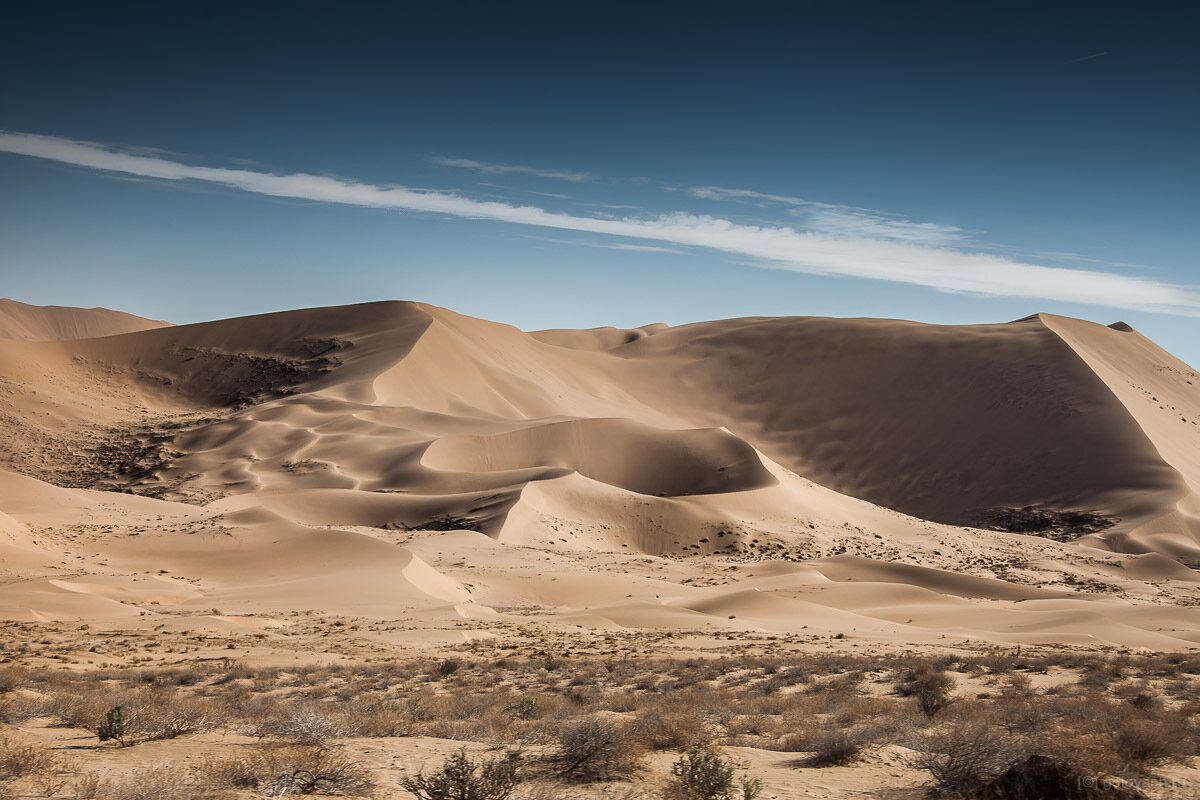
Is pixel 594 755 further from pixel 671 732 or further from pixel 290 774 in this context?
pixel 290 774

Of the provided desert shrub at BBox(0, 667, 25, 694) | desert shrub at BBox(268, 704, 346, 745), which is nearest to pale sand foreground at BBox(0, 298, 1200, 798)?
desert shrub at BBox(0, 667, 25, 694)

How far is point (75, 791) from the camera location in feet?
19.0

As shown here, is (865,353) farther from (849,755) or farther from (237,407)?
(849,755)

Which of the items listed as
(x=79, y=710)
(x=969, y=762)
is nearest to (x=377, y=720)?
(x=79, y=710)

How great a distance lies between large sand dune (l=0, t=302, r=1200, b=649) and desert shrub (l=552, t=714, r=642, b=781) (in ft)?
50.4

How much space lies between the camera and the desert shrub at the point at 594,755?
6.97m

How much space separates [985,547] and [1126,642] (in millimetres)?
22827

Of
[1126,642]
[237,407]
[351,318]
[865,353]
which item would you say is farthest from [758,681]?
[865,353]

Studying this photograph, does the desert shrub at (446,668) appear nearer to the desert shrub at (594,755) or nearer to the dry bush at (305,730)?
the dry bush at (305,730)

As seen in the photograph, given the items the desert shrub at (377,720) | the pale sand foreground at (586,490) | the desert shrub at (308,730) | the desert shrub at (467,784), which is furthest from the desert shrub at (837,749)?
the desert shrub at (308,730)

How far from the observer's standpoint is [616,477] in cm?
4919

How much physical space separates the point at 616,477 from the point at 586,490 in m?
8.13

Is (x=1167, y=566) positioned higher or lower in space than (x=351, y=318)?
lower

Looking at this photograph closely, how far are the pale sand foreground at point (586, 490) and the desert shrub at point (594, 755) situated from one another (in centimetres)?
158
